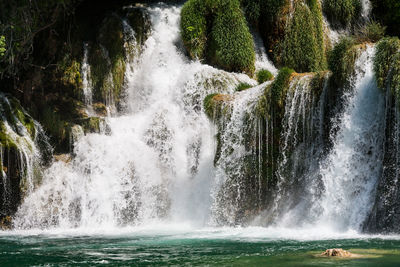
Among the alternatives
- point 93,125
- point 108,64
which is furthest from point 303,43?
point 93,125

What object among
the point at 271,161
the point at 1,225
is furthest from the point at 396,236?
the point at 1,225

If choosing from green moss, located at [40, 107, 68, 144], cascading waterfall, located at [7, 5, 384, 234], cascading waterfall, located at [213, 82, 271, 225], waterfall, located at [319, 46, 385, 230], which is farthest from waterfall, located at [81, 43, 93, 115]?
waterfall, located at [319, 46, 385, 230]

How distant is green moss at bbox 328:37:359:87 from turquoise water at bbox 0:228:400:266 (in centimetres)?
382

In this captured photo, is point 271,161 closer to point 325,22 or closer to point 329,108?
point 329,108

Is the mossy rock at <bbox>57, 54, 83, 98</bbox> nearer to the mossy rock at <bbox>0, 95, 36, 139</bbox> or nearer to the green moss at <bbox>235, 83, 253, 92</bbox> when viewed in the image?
the mossy rock at <bbox>0, 95, 36, 139</bbox>

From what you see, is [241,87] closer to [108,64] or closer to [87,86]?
[108,64]

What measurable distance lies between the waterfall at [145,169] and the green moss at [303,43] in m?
2.40

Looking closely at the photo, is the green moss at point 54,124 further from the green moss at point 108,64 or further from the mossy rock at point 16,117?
the green moss at point 108,64

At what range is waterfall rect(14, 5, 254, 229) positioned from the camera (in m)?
16.4

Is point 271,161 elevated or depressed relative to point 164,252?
elevated

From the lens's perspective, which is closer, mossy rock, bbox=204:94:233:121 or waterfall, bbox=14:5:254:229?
mossy rock, bbox=204:94:233:121

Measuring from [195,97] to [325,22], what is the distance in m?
7.27

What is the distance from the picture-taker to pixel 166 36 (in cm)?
2111

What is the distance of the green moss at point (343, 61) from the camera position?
1331 cm
